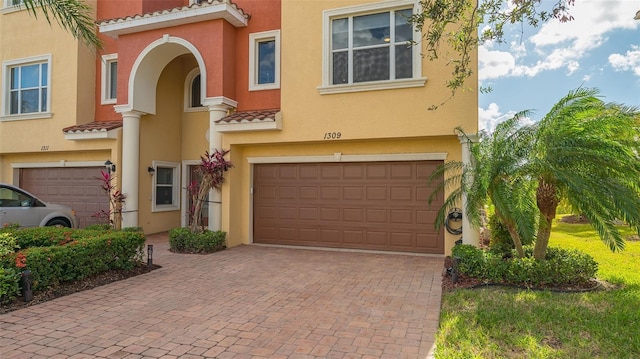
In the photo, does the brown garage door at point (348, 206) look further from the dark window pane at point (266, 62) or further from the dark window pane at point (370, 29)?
the dark window pane at point (370, 29)

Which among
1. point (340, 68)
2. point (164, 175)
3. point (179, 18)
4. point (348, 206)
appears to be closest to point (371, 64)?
point (340, 68)

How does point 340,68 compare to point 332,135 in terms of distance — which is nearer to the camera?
point 332,135

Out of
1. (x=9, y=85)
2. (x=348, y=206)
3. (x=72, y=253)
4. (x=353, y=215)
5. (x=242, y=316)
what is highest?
(x=9, y=85)

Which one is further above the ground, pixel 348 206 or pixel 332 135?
pixel 332 135

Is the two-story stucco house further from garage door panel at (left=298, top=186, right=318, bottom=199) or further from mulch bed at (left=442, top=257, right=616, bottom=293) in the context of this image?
mulch bed at (left=442, top=257, right=616, bottom=293)

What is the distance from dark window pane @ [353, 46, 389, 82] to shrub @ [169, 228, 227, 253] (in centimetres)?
535

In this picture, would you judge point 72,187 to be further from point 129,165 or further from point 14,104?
point 14,104

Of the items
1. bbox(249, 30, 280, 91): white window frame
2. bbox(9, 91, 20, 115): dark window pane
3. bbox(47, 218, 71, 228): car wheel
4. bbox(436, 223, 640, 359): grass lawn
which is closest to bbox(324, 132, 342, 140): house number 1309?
bbox(249, 30, 280, 91): white window frame

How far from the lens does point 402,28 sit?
9297 millimetres

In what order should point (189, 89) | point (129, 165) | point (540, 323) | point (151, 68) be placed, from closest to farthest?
1. point (540, 323)
2. point (129, 165)
3. point (151, 68)
4. point (189, 89)

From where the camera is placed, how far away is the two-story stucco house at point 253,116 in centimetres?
938

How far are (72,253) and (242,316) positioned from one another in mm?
3376

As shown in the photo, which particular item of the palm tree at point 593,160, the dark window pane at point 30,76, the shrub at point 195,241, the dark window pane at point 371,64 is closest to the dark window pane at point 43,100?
the dark window pane at point 30,76

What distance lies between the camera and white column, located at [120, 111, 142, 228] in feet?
37.9
